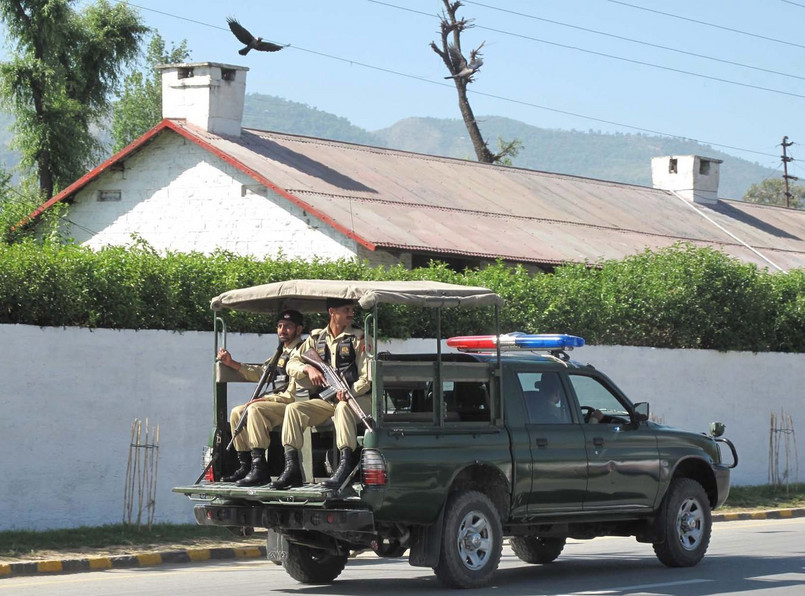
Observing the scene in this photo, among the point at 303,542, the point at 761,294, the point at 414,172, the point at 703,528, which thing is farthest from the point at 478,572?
the point at 414,172

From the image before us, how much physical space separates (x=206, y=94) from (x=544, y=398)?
17834 millimetres

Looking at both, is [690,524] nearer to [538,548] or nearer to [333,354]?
[538,548]

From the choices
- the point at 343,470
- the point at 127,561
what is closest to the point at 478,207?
the point at 127,561

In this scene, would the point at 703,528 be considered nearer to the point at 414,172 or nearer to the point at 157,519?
the point at 157,519

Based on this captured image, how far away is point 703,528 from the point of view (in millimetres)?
13516

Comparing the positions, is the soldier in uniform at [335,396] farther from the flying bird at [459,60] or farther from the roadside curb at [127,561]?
the flying bird at [459,60]

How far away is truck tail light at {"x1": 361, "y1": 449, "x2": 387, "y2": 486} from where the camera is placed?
423 inches

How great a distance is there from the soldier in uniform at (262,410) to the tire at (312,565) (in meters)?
1.00

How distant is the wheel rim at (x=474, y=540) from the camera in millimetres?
11383

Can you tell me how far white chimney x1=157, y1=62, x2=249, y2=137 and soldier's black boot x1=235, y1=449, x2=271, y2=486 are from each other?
18142 mm

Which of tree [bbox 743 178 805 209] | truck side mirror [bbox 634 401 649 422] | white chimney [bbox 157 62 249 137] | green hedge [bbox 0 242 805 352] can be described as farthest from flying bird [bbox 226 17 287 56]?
tree [bbox 743 178 805 209]

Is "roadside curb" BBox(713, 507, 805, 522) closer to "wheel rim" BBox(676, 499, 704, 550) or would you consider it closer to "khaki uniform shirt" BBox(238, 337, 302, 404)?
"wheel rim" BBox(676, 499, 704, 550)

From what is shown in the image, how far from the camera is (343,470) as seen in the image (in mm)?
10812

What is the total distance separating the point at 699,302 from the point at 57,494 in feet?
39.3
